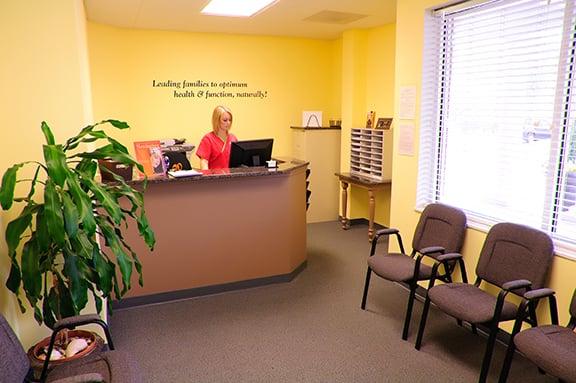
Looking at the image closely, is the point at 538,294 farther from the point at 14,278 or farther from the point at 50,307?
the point at 14,278

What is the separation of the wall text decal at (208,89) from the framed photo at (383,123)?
1612 mm

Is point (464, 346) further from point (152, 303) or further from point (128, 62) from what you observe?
point (128, 62)

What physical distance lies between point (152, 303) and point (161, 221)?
0.69 meters

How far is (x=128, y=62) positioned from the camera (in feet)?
17.0

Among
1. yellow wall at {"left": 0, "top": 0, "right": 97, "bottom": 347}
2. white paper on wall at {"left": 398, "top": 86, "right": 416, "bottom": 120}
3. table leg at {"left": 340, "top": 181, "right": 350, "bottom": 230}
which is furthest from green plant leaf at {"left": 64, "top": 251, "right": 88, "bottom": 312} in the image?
table leg at {"left": 340, "top": 181, "right": 350, "bottom": 230}

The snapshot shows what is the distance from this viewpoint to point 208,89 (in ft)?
18.2

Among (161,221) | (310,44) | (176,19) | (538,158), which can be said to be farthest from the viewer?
(310,44)

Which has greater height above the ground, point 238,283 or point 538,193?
point 538,193

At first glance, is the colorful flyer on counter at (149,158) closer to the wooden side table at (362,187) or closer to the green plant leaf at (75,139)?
the green plant leaf at (75,139)

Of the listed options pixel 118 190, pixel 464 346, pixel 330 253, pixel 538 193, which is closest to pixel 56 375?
pixel 118 190

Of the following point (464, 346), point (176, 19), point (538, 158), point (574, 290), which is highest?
point (176, 19)

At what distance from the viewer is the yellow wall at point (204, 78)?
16.8ft

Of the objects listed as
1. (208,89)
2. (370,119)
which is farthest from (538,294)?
(208,89)

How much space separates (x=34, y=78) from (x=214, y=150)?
2009 mm
